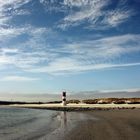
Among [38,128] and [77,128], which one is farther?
[38,128]

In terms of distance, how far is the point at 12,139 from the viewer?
19688 mm

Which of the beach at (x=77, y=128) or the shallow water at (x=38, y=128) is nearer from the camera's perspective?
the beach at (x=77, y=128)

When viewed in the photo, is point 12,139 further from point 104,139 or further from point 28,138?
point 104,139

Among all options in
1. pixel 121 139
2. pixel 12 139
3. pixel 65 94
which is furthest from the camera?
pixel 65 94

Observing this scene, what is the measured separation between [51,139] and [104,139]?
2.83m

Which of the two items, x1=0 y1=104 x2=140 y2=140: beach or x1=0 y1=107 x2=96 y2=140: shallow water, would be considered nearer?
x1=0 y1=104 x2=140 y2=140: beach

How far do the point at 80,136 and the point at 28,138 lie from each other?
9.45 ft

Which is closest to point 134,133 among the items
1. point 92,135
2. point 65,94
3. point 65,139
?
point 92,135

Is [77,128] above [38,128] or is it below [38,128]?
below

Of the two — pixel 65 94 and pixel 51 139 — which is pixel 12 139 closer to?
pixel 51 139

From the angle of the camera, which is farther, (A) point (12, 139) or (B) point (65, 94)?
(B) point (65, 94)

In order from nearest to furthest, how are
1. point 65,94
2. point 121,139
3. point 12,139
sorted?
point 121,139 → point 12,139 → point 65,94

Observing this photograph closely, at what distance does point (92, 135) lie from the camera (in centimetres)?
2014

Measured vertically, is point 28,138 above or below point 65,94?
below
